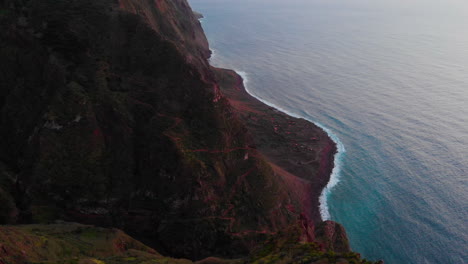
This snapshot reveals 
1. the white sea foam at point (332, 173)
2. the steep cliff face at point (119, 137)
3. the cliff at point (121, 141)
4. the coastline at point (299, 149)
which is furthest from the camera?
the coastline at point (299, 149)

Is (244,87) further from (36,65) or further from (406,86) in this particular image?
(36,65)

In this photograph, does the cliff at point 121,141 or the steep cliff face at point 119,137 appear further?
the steep cliff face at point 119,137

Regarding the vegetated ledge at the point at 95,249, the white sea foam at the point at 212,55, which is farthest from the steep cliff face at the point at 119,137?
the white sea foam at the point at 212,55

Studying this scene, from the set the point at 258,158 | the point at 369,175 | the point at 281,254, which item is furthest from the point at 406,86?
the point at 281,254

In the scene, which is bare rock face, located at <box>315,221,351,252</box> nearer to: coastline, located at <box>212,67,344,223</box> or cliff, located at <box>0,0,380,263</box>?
cliff, located at <box>0,0,380,263</box>

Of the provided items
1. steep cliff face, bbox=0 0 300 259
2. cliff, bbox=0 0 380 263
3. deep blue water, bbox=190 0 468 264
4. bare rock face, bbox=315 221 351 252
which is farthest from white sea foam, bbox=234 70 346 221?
steep cliff face, bbox=0 0 300 259

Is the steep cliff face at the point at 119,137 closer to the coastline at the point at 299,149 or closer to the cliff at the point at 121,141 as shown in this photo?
the cliff at the point at 121,141
